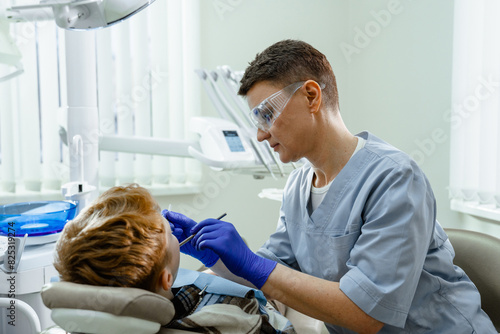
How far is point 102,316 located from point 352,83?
8.86ft

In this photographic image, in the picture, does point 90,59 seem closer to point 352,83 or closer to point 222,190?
point 222,190

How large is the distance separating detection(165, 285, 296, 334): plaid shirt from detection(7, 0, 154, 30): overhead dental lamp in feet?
2.24

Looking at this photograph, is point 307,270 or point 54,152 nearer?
point 307,270

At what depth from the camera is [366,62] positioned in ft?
10.1

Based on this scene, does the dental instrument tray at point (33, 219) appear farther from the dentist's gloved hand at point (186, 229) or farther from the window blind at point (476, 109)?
the window blind at point (476, 109)

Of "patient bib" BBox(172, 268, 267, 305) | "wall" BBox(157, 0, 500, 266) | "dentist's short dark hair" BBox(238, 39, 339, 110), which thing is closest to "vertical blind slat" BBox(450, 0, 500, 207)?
"wall" BBox(157, 0, 500, 266)

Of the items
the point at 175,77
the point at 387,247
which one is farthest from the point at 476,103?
the point at 175,77

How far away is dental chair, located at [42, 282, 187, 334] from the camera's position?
2.78ft

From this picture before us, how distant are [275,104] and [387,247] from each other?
0.46m

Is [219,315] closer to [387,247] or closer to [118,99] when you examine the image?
[387,247]

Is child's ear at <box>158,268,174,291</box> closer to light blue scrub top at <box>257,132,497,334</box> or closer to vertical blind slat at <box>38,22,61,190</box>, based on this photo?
light blue scrub top at <box>257,132,497,334</box>

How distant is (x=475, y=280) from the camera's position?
1.47m

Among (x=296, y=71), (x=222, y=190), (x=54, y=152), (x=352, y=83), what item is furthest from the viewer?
(x=352, y=83)

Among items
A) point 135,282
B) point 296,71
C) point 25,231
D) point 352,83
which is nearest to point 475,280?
point 296,71
